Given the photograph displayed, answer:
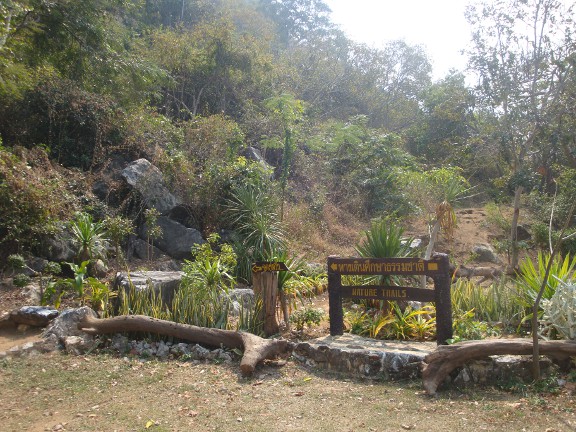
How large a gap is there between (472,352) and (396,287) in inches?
60.9

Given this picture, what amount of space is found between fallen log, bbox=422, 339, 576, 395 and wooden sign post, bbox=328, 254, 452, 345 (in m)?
0.83

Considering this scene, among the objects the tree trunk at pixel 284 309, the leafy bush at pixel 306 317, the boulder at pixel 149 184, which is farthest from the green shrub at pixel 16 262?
the leafy bush at pixel 306 317

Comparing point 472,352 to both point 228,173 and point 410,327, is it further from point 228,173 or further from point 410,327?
point 228,173

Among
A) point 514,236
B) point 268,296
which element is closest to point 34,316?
point 268,296

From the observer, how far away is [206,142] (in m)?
16.0

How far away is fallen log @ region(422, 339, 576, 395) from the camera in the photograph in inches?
225

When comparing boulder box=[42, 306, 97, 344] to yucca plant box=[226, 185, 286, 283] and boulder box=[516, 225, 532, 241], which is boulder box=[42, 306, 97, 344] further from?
boulder box=[516, 225, 532, 241]

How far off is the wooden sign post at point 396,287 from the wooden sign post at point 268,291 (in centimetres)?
76

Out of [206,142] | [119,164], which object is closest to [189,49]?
[206,142]

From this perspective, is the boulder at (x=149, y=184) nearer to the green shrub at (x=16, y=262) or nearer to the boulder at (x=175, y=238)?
the boulder at (x=175, y=238)

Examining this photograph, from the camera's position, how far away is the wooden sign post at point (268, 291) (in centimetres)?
748

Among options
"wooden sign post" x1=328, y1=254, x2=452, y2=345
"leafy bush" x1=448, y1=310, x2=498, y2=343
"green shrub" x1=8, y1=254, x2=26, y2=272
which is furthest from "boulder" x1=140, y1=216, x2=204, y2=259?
"leafy bush" x1=448, y1=310, x2=498, y2=343

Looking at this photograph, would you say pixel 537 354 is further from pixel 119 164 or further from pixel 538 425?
pixel 119 164

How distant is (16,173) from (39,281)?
2.24 meters
